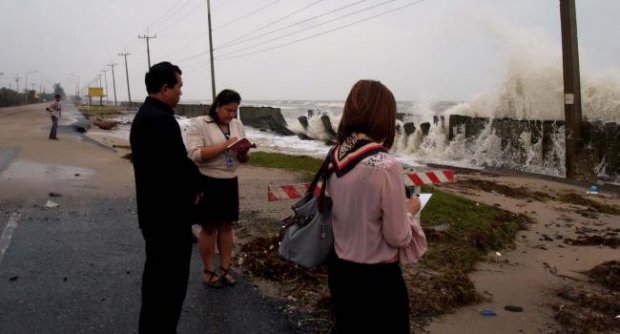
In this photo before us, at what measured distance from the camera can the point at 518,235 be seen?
688 centimetres

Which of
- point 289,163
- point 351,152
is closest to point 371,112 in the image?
point 351,152

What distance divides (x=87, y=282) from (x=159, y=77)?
230 cm

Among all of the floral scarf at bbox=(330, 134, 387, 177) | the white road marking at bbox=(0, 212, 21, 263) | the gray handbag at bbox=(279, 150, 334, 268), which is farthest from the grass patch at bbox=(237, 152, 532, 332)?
the white road marking at bbox=(0, 212, 21, 263)

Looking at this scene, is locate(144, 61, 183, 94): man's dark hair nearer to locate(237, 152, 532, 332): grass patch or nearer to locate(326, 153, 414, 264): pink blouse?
locate(326, 153, 414, 264): pink blouse

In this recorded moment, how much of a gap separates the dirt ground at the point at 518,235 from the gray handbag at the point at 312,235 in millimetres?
1400

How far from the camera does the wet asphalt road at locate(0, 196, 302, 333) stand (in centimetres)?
377

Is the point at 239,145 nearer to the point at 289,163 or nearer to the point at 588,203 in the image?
the point at 588,203

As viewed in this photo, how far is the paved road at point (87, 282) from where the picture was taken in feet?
12.4

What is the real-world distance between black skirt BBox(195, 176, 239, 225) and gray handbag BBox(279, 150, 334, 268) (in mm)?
1847

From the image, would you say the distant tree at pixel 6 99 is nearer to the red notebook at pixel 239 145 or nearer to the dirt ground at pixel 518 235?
the dirt ground at pixel 518 235

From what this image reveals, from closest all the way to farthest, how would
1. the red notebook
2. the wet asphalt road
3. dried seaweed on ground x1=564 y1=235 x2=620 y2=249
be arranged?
the wet asphalt road < the red notebook < dried seaweed on ground x1=564 y1=235 x2=620 y2=249

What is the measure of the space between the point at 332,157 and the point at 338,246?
1.36ft

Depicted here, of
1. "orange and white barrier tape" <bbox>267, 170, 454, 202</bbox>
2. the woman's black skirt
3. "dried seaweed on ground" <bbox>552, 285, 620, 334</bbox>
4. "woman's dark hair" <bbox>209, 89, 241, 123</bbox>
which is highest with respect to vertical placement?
"woman's dark hair" <bbox>209, 89, 241, 123</bbox>

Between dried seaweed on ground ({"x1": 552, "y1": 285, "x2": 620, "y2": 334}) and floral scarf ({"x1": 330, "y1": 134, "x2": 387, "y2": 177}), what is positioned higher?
floral scarf ({"x1": 330, "y1": 134, "x2": 387, "y2": 177})
